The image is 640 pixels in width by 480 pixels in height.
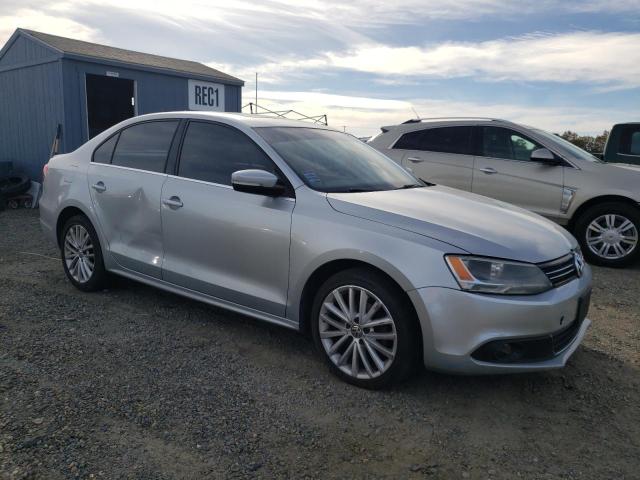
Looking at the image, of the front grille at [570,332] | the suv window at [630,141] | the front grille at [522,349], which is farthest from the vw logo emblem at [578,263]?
the suv window at [630,141]

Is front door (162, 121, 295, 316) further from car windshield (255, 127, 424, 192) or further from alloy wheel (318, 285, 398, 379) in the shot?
alloy wheel (318, 285, 398, 379)

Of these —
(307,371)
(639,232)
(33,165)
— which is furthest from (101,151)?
(33,165)

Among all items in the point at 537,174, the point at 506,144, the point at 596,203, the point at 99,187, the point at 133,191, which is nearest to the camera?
the point at 133,191

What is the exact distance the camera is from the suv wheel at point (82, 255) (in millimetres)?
4668

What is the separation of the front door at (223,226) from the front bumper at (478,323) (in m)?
0.97

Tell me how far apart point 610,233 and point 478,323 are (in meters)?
4.43

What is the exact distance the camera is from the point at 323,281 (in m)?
3.31

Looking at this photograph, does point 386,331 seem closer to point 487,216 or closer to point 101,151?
point 487,216

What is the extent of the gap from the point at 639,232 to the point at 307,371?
15.4 feet

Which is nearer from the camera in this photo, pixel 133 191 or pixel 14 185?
pixel 133 191

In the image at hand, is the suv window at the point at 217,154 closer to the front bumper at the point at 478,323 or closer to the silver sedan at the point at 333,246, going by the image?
the silver sedan at the point at 333,246

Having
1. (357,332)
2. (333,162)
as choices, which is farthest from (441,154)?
(357,332)

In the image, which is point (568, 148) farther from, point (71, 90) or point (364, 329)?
point (71, 90)

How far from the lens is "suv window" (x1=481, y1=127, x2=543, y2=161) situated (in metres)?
6.81
